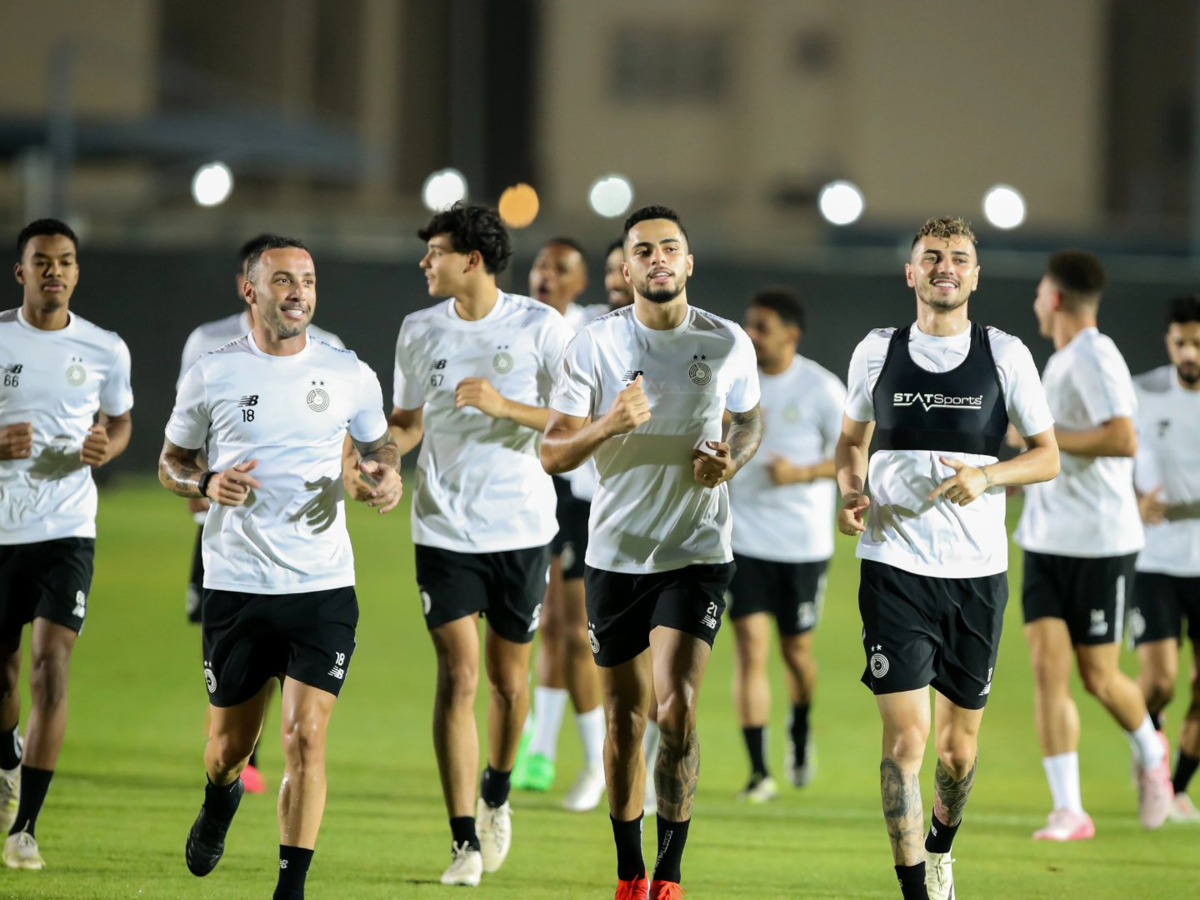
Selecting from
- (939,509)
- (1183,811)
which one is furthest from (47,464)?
(1183,811)

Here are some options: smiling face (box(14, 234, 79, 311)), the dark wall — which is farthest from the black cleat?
the dark wall

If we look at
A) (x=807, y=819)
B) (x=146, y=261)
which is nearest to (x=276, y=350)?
(x=807, y=819)

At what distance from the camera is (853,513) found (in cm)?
645

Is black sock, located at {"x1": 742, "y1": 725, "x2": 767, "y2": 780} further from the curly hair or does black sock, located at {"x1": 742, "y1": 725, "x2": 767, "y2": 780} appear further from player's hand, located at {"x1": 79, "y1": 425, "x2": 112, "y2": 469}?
player's hand, located at {"x1": 79, "y1": 425, "x2": 112, "y2": 469}

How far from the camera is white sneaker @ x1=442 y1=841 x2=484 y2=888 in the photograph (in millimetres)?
7230

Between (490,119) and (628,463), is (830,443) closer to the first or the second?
(628,463)

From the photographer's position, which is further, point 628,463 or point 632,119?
point 632,119

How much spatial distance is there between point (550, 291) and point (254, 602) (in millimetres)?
3253

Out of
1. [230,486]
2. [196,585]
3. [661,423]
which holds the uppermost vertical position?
[661,423]

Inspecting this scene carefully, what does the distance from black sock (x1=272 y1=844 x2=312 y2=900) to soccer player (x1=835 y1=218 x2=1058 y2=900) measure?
2.17m

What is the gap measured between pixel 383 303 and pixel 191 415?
21.0 meters

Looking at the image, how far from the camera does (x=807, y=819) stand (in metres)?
8.89

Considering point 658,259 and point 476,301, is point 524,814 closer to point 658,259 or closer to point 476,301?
point 476,301

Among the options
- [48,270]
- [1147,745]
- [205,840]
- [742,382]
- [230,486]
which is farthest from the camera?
[1147,745]
